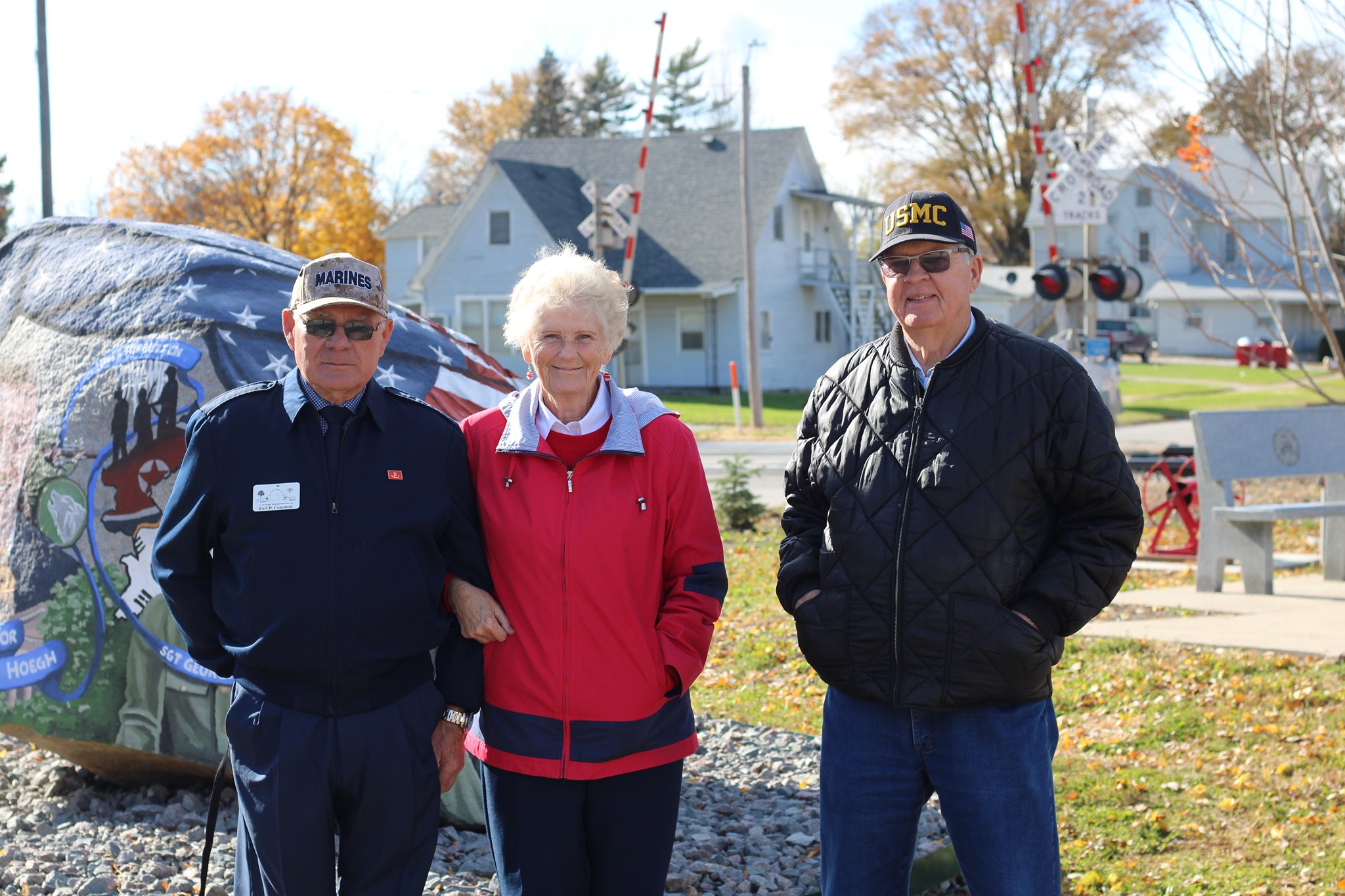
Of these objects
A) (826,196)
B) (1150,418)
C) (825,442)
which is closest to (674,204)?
(826,196)

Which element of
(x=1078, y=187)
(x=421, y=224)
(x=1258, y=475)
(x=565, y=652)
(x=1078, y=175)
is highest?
(x=421, y=224)

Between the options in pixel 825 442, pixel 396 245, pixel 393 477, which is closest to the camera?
pixel 393 477

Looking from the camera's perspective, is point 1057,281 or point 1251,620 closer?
point 1251,620

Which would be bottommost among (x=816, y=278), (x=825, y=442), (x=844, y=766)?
(x=844, y=766)

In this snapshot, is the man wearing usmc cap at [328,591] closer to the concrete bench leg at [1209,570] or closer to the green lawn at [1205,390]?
the concrete bench leg at [1209,570]

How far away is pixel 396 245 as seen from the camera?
41125 mm

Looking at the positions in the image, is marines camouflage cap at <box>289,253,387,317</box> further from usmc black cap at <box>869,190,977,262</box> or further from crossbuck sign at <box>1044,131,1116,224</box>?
crossbuck sign at <box>1044,131,1116,224</box>

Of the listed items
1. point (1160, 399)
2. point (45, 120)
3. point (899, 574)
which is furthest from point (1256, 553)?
point (1160, 399)

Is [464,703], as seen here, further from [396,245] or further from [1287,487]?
[396,245]

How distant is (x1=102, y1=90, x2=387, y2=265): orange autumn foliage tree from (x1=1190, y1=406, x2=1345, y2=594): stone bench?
3981 centimetres

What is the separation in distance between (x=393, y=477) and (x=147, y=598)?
7.29 feet

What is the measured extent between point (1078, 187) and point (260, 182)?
3875 centimetres

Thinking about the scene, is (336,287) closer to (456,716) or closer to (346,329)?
(346,329)

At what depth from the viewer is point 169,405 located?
480 centimetres
